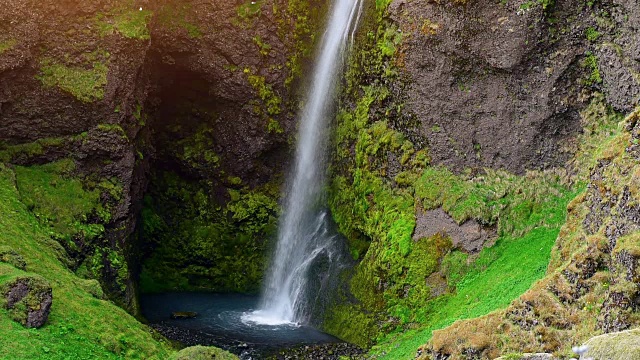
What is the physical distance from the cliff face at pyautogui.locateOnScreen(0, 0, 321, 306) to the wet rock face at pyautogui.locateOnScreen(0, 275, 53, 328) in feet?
26.6

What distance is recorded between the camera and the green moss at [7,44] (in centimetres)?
2701

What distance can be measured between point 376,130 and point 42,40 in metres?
14.1

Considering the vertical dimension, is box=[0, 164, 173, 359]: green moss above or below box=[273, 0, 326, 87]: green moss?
below

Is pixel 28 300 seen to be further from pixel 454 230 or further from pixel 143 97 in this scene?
pixel 143 97

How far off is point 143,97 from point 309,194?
868 centimetres

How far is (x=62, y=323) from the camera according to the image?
1814cm

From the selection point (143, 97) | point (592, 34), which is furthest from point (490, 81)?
point (143, 97)

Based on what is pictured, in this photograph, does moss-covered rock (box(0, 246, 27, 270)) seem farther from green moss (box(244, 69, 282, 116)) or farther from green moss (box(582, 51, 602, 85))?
green moss (box(582, 51, 602, 85))

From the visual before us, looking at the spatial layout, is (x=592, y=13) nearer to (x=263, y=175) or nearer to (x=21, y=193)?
(x=263, y=175)

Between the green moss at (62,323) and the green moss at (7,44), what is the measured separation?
595 centimetres

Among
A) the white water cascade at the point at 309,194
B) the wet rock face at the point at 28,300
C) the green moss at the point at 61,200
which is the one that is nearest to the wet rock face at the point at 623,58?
the white water cascade at the point at 309,194

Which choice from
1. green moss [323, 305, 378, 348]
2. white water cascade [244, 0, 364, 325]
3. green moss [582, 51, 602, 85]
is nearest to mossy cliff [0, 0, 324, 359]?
white water cascade [244, 0, 364, 325]

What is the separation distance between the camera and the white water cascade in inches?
1174

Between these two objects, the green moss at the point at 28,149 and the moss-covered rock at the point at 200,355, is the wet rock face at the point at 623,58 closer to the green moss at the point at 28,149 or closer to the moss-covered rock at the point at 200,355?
the moss-covered rock at the point at 200,355
